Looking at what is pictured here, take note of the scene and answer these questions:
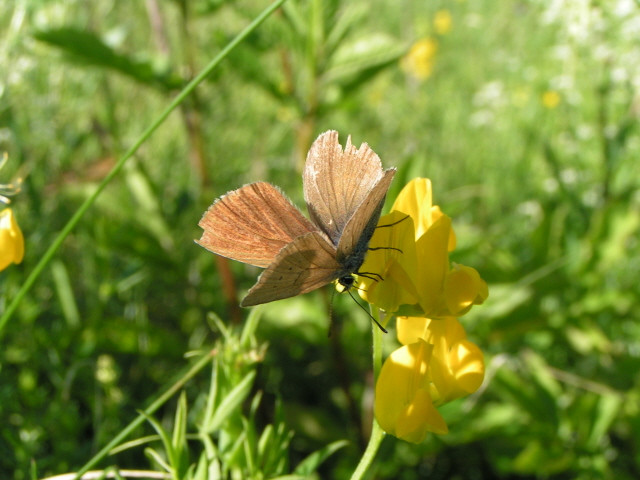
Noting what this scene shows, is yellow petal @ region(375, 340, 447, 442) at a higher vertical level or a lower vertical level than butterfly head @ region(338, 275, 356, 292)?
lower

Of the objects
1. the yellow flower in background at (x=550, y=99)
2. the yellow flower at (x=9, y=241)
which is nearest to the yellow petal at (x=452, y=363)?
the yellow flower at (x=9, y=241)

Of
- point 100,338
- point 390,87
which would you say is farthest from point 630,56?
point 390,87

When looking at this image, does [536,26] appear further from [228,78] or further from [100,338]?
[100,338]

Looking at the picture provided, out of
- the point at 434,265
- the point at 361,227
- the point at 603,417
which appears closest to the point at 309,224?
the point at 361,227

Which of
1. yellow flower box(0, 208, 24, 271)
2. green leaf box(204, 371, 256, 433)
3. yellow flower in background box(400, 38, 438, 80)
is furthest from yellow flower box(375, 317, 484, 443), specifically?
yellow flower in background box(400, 38, 438, 80)

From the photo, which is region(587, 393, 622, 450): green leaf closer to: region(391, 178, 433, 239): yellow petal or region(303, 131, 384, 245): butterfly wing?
region(391, 178, 433, 239): yellow petal
